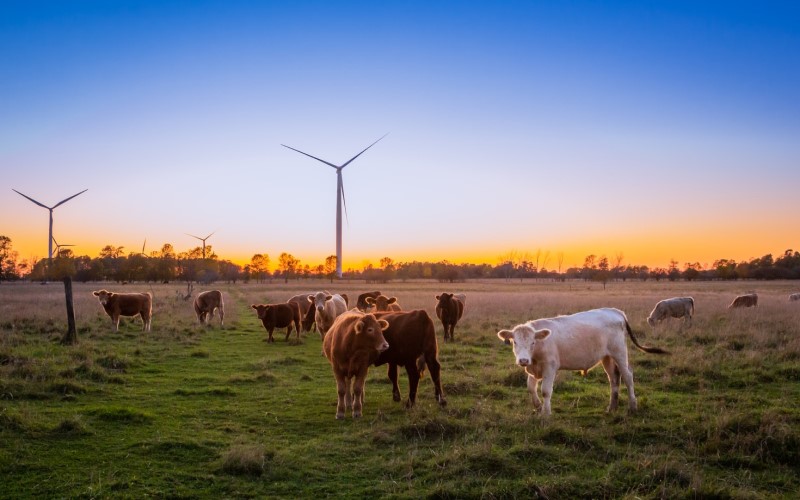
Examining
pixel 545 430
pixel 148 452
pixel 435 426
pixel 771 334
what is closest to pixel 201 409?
pixel 148 452

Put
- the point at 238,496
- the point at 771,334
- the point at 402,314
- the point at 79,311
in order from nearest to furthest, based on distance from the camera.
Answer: the point at 238,496 → the point at 402,314 → the point at 771,334 → the point at 79,311

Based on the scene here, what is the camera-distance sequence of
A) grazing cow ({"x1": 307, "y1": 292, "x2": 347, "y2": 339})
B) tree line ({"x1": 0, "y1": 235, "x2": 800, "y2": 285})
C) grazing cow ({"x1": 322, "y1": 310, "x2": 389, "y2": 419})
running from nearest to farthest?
grazing cow ({"x1": 322, "y1": 310, "x2": 389, "y2": 419})
grazing cow ({"x1": 307, "y1": 292, "x2": 347, "y2": 339})
tree line ({"x1": 0, "y1": 235, "x2": 800, "y2": 285})

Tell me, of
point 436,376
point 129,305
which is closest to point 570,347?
point 436,376

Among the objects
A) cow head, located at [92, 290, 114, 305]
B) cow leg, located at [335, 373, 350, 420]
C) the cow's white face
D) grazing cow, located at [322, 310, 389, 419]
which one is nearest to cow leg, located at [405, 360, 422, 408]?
grazing cow, located at [322, 310, 389, 419]

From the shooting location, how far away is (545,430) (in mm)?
7664

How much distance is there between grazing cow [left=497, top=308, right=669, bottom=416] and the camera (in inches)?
356

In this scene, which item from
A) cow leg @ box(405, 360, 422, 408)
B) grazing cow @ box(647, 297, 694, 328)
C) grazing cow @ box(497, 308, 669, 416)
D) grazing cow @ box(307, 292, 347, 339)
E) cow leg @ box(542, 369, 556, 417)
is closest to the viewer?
cow leg @ box(542, 369, 556, 417)

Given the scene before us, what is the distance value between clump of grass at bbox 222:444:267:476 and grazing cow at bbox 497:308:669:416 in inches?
165

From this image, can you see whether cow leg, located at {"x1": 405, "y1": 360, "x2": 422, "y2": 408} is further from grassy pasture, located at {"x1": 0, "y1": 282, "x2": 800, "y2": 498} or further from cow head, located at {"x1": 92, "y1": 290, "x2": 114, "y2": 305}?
cow head, located at {"x1": 92, "y1": 290, "x2": 114, "y2": 305}

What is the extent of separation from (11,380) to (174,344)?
760 centimetres

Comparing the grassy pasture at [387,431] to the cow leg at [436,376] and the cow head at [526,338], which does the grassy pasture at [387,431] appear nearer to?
the cow leg at [436,376]

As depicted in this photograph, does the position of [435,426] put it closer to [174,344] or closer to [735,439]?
[735,439]

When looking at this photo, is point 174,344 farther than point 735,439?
Yes

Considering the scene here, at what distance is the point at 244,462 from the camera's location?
6.59m
